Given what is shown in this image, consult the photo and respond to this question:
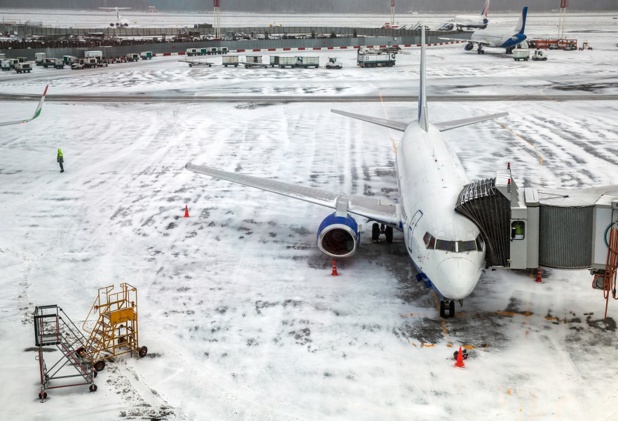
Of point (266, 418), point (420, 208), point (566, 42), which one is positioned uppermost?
point (566, 42)

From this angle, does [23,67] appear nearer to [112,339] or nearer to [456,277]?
[112,339]

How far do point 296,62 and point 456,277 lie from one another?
90582 millimetres

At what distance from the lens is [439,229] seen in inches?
945

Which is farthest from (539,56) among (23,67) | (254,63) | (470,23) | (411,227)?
(411,227)

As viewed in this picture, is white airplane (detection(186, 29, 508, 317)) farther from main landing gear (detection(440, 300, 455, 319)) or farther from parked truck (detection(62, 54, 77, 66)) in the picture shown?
parked truck (detection(62, 54, 77, 66))

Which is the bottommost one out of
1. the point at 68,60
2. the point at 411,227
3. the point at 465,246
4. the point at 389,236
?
the point at 389,236

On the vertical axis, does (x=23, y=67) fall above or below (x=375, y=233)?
above

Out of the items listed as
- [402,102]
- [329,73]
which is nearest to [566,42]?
[329,73]

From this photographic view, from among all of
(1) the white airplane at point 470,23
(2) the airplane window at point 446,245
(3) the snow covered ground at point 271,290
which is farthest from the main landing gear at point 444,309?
(1) the white airplane at point 470,23

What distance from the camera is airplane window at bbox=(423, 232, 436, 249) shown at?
78.4 ft

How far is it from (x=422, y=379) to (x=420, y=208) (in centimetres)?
735

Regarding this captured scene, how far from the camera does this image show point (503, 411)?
19203 millimetres

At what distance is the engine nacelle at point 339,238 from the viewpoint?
29.4 metres

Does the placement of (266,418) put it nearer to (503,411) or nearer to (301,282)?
(503,411)
